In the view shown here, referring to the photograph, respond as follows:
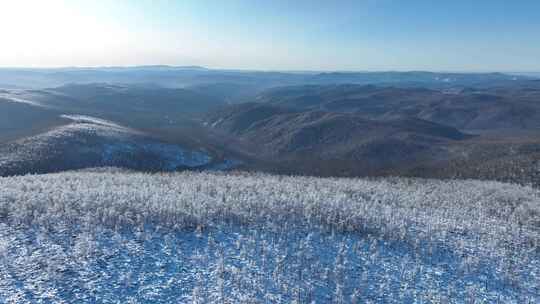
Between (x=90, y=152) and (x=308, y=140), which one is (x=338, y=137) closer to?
(x=308, y=140)

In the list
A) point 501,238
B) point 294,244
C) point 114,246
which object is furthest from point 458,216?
point 114,246

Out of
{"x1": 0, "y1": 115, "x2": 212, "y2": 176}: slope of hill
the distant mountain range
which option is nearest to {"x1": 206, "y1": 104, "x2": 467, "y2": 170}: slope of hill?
the distant mountain range

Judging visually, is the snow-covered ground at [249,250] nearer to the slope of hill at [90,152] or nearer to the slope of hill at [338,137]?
the slope of hill at [90,152]

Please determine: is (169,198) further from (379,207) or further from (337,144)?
(337,144)

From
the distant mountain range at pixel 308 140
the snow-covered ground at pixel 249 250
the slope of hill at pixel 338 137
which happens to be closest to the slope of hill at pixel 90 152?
the distant mountain range at pixel 308 140

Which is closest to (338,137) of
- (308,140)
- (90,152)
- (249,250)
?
(308,140)

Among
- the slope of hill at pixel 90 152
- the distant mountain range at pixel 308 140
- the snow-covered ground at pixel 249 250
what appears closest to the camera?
the snow-covered ground at pixel 249 250
